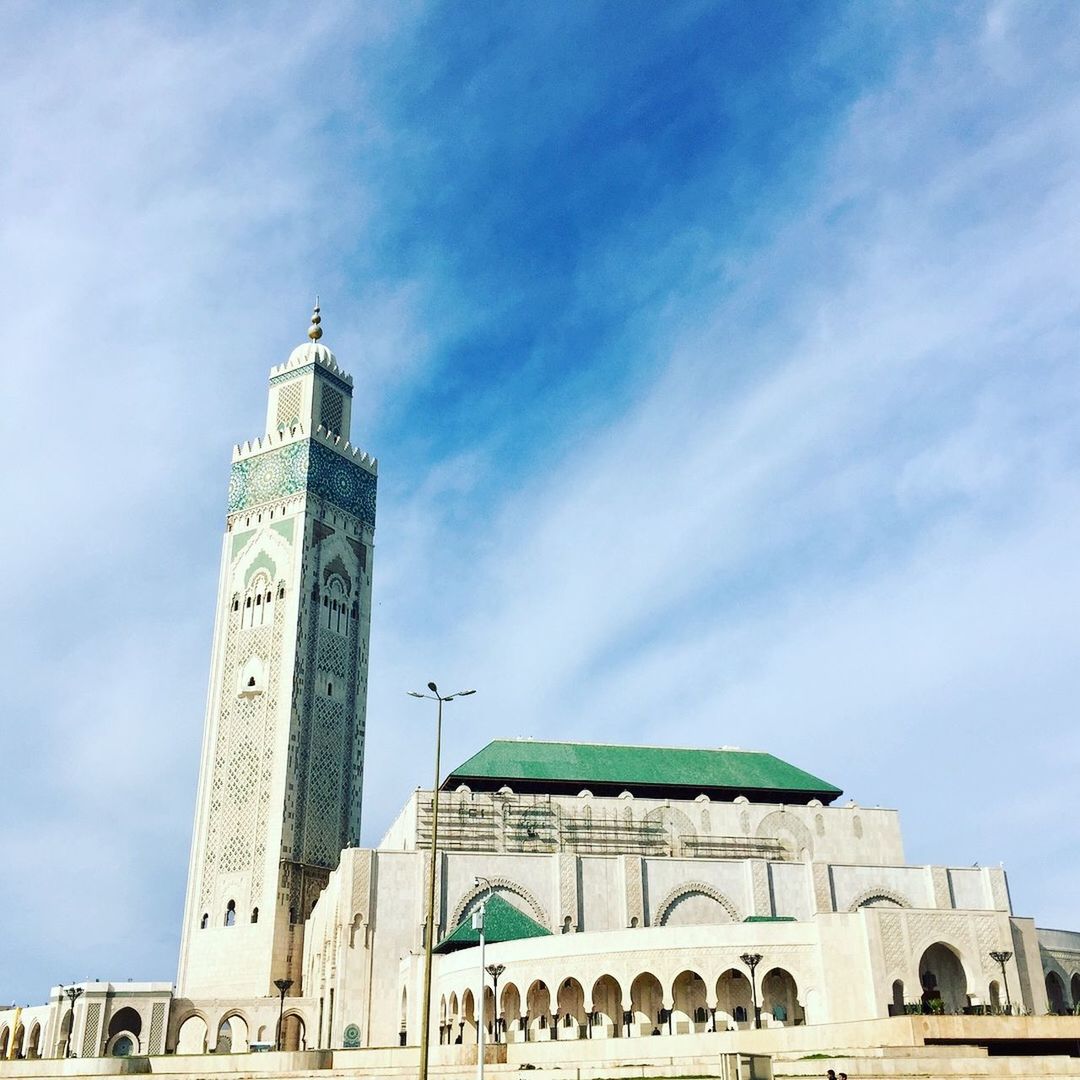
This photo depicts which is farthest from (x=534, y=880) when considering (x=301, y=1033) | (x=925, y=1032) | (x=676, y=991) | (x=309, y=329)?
(x=309, y=329)

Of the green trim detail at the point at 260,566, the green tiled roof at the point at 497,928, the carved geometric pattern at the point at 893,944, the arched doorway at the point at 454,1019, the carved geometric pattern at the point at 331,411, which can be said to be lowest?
the arched doorway at the point at 454,1019

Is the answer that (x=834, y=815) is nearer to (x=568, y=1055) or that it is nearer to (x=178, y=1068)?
(x=568, y=1055)

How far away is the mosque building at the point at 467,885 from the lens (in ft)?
119

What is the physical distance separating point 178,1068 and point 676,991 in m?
14.6

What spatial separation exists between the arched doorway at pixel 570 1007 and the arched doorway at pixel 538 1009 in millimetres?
440

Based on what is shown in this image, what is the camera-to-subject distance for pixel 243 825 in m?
53.5

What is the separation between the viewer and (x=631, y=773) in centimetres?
5116

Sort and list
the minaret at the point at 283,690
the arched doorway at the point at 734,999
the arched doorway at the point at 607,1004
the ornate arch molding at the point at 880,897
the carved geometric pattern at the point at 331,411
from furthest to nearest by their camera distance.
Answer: the carved geometric pattern at the point at 331,411 → the minaret at the point at 283,690 → the ornate arch molding at the point at 880,897 → the arched doorway at the point at 607,1004 → the arched doorway at the point at 734,999

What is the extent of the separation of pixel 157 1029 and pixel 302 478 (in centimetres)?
2572

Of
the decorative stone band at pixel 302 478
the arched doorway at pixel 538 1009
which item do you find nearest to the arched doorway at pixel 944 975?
the arched doorway at pixel 538 1009

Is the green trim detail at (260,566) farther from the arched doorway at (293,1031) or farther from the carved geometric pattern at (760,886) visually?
the carved geometric pattern at (760,886)

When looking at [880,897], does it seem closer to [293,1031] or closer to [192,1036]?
[293,1031]

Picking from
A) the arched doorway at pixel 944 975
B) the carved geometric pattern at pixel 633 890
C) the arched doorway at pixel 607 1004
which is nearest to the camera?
the arched doorway at pixel 944 975

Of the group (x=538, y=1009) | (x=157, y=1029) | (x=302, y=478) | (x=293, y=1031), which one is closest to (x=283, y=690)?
(x=302, y=478)
